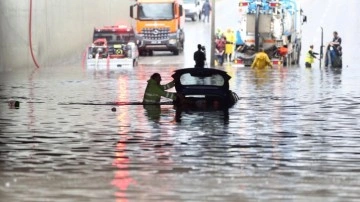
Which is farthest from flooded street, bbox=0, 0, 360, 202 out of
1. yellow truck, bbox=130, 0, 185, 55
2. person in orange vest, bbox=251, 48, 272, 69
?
yellow truck, bbox=130, 0, 185, 55

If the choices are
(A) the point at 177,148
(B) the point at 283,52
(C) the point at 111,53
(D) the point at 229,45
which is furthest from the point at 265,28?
(A) the point at 177,148

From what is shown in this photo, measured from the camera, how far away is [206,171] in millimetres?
16203

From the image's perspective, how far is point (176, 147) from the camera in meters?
19.7

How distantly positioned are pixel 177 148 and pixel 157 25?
51.0m

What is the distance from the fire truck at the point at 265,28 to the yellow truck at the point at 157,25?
42.8ft

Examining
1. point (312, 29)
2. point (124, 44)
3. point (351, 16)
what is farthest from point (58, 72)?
point (351, 16)

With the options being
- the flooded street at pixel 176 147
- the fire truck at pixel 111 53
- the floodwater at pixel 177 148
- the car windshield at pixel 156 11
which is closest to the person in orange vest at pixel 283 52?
the fire truck at pixel 111 53

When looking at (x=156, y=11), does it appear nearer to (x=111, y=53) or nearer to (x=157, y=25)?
(x=157, y=25)

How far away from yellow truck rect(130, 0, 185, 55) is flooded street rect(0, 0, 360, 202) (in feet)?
100

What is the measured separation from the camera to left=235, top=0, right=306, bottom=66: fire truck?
2162 inches

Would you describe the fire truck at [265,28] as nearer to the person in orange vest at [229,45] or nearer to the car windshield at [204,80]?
the person in orange vest at [229,45]

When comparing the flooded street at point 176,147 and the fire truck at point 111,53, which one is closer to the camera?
the flooded street at point 176,147

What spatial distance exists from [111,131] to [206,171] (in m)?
7.13

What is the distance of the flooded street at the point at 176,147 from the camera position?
562 inches
